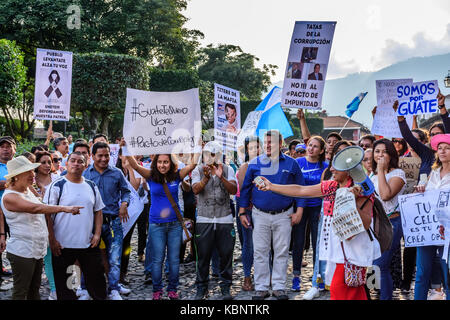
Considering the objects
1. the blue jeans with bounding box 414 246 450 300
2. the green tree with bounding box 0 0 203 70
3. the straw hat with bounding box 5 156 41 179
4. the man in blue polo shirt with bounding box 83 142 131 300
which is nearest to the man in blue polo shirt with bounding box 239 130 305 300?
the blue jeans with bounding box 414 246 450 300

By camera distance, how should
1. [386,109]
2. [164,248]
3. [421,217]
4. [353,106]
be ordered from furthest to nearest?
[353,106], [386,109], [164,248], [421,217]

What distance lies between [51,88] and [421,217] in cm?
656

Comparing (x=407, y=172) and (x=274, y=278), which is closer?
(x=274, y=278)

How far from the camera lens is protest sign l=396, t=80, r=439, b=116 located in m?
7.29

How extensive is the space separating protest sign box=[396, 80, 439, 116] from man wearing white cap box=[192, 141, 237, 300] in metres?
3.36

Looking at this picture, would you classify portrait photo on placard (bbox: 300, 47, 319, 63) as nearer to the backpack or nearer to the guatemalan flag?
the guatemalan flag

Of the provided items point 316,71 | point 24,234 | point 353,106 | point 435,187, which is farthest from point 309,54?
point 24,234

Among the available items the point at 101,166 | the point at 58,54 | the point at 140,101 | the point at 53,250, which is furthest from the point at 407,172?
the point at 58,54

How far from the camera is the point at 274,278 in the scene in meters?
5.61

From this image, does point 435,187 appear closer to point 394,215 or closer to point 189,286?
point 394,215

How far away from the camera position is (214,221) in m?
5.63
